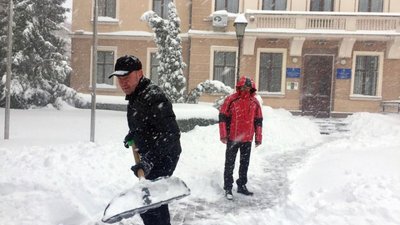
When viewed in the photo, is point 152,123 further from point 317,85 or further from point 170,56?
point 317,85

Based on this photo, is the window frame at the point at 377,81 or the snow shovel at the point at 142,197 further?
the window frame at the point at 377,81

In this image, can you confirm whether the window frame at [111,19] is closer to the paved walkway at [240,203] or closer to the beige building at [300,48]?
the beige building at [300,48]

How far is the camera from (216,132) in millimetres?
12117

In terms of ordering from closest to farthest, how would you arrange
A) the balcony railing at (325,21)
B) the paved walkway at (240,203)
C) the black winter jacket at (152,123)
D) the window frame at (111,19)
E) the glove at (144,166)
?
1. the glove at (144,166)
2. the black winter jacket at (152,123)
3. the paved walkway at (240,203)
4. the balcony railing at (325,21)
5. the window frame at (111,19)

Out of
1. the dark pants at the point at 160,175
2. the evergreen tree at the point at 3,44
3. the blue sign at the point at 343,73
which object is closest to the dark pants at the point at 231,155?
the dark pants at the point at 160,175

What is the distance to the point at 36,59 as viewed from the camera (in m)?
16.7

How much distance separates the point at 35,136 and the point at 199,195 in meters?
4.85

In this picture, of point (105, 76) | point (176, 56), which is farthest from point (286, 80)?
point (105, 76)

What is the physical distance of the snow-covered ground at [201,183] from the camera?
5.53 meters

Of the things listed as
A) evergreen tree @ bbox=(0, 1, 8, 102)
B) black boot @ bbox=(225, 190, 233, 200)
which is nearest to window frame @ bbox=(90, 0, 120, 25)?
evergreen tree @ bbox=(0, 1, 8, 102)

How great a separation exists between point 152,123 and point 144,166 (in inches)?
14.9

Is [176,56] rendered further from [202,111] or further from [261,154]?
[261,154]

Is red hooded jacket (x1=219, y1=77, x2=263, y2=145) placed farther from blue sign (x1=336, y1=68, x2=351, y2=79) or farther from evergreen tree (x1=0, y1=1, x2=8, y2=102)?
blue sign (x1=336, y1=68, x2=351, y2=79)

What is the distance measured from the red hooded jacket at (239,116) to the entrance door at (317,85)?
15.6 metres
